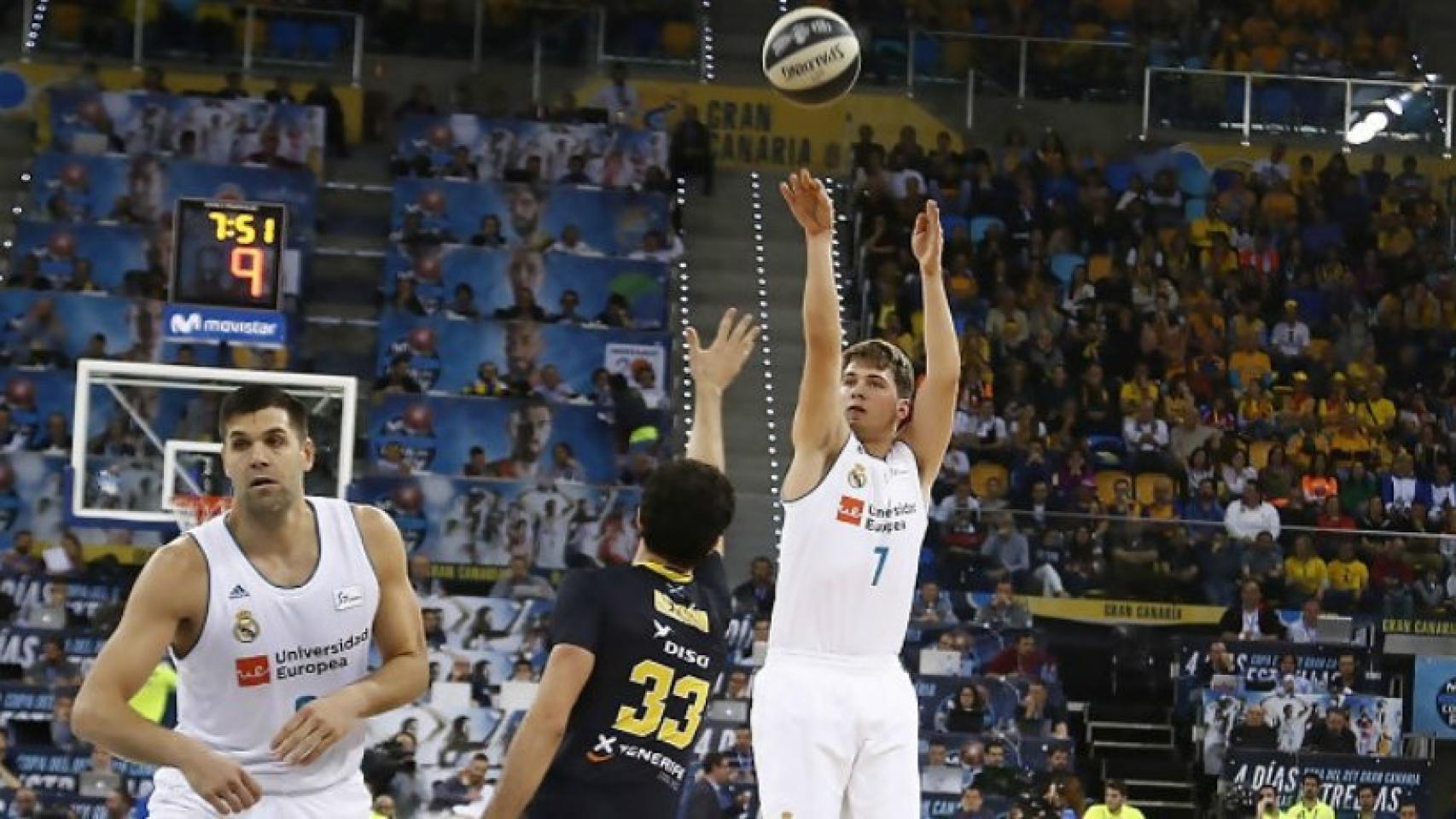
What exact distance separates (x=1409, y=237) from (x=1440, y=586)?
7692mm

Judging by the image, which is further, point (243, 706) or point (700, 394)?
point (700, 394)

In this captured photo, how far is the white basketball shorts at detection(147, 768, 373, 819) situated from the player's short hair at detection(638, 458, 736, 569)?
1.09 meters

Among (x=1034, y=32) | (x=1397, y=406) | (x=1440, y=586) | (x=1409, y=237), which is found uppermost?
(x=1034, y=32)

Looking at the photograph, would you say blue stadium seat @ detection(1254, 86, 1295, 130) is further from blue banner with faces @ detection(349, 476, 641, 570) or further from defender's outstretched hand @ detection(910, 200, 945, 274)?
defender's outstretched hand @ detection(910, 200, 945, 274)

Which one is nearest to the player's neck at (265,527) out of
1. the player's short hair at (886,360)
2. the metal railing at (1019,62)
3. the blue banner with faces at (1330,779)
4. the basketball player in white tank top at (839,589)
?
the basketball player in white tank top at (839,589)

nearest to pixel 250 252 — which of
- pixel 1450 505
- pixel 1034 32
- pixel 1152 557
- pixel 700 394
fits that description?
pixel 1152 557

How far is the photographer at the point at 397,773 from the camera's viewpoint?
59.0 feet

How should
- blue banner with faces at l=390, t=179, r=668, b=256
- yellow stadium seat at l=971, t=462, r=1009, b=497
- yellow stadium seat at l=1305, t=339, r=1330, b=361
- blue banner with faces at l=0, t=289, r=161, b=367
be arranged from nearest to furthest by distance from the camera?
1. yellow stadium seat at l=971, t=462, r=1009, b=497
2. blue banner with faces at l=0, t=289, r=161, b=367
3. blue banner with faces at l=390, t=179, r=668, b=256
4. yellow stadium seat at l=1305, t=339, r=1330, b=361

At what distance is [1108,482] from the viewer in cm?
2298

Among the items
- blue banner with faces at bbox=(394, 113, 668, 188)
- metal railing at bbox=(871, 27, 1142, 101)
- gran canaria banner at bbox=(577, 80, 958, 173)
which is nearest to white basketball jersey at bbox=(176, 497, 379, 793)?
blue banner with faces at bbox=(394, 113, 668, 188)

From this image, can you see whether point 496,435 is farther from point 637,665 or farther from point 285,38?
point 637,665

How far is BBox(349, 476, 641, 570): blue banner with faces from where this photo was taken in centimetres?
2023

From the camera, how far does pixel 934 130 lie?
92.6 ft

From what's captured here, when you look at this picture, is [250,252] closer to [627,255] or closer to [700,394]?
[627,255]
